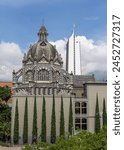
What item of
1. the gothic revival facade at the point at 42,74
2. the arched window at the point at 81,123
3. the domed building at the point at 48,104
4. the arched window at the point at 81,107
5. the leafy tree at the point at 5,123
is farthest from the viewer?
the gothic revival facade at the point at 42,74

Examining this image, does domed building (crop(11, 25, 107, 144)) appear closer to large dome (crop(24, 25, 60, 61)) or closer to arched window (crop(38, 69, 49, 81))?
arched window (crop(38, 69, 49, 81))

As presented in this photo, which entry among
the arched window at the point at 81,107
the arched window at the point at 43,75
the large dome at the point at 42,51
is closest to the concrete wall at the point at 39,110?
the arched window at the point at 81,107

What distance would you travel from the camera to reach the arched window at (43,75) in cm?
6359

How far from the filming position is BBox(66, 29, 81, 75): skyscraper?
99500mm

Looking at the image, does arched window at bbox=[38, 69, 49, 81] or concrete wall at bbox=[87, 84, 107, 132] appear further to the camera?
arched window at bbox=[38, 69, 49, 81]

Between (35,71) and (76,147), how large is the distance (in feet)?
142

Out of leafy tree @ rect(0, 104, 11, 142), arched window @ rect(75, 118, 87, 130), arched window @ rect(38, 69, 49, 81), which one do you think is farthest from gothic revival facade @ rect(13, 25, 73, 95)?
arched window @ rect(75, 118, 87, 130)

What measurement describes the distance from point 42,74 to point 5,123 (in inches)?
412

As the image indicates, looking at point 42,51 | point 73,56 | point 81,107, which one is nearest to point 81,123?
point 81,107

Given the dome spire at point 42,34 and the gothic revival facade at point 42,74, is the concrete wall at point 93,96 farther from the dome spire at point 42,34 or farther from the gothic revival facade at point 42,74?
the dome spire at point 42,34

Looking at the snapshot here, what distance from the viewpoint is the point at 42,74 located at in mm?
63938

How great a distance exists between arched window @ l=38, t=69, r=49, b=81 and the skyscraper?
3482 centimetres

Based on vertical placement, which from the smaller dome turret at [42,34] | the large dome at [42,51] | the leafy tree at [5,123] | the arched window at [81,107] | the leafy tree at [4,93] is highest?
the smaller dome turret at [42,34]

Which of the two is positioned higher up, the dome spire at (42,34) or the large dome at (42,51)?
the dome spire at (42,34)
